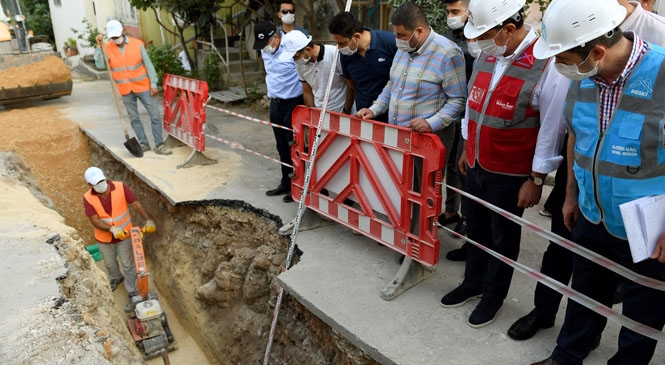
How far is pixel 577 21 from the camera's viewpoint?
7.09ft

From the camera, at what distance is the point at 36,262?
446cm

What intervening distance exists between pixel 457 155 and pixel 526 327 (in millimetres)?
1691

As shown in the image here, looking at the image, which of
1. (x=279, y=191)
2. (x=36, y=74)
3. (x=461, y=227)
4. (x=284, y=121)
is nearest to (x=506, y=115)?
(x=461, y=227)

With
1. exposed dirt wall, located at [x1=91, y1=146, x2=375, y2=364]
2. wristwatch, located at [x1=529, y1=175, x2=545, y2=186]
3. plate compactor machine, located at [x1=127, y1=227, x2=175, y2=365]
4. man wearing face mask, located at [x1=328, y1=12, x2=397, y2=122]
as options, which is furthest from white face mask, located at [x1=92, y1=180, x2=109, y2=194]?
wristwatch, located at [x1=529, y1=175, x2=545, y2=186]

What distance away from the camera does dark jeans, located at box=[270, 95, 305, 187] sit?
19.1ft

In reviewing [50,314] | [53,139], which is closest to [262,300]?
[50,314]

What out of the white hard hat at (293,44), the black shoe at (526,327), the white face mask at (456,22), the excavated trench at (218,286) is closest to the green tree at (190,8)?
the excavated trench at (218,286)

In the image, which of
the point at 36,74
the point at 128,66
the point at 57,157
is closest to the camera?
the point at 128,66

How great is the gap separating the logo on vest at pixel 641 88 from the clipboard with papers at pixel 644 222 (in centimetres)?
47

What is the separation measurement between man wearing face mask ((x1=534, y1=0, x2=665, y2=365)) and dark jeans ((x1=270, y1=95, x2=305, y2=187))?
3.64 meters

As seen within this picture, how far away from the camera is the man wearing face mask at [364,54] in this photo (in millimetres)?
4125

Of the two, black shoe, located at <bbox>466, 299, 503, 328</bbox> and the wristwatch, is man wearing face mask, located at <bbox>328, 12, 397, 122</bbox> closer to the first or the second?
the wristwatch

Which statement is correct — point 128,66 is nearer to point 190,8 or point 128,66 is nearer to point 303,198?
point 303,198

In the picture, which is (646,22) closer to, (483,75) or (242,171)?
(483,75)
